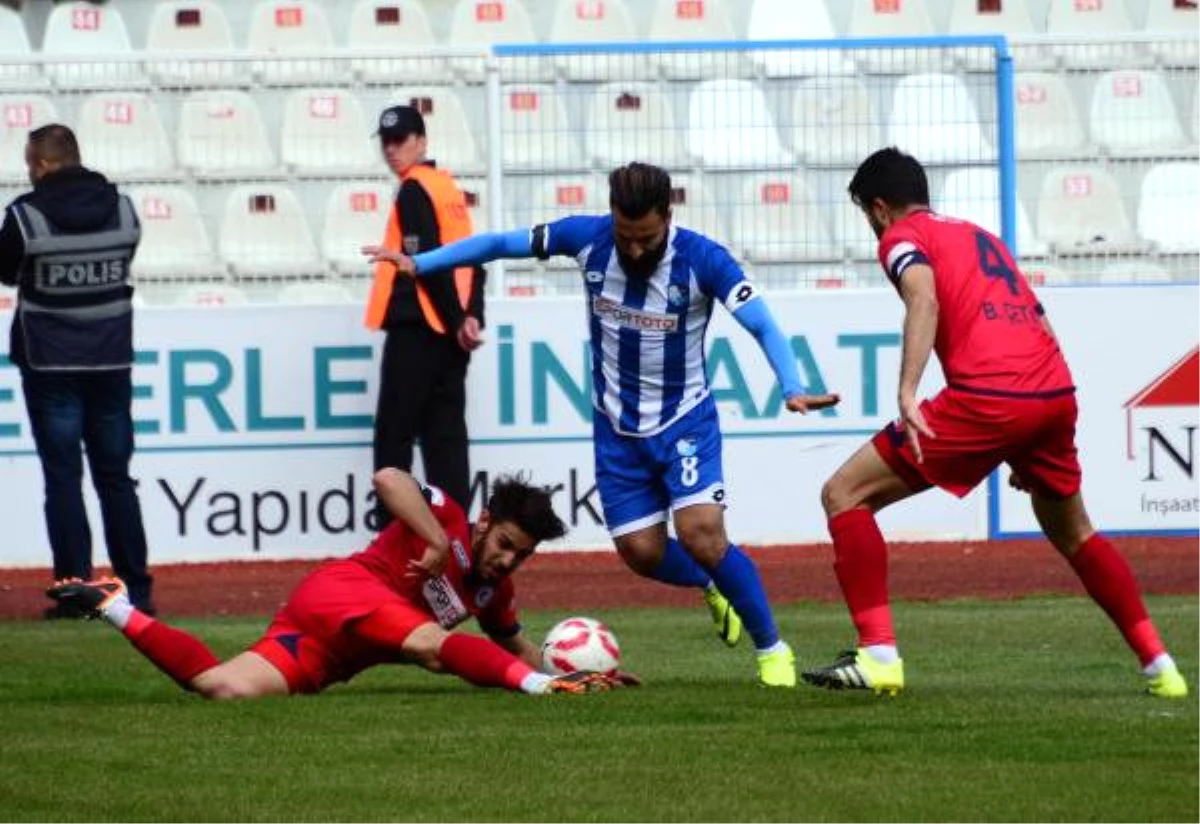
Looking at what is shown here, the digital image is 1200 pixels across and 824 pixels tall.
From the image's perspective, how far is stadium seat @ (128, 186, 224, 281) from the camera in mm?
17609

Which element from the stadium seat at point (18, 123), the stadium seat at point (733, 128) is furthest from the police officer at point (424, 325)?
the stadium seat at point (18, 123)

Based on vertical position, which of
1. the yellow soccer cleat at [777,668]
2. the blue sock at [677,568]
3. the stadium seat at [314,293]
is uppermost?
the stadium seat at [314,293]

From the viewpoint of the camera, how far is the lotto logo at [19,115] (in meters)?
17.0

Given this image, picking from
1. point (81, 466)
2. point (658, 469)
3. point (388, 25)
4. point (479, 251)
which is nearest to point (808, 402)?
point (658, 469)

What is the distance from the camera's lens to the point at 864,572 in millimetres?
9070

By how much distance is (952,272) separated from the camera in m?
9.04

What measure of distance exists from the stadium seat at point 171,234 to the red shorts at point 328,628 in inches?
323

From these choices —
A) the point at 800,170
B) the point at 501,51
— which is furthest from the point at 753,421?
the point at 501,51

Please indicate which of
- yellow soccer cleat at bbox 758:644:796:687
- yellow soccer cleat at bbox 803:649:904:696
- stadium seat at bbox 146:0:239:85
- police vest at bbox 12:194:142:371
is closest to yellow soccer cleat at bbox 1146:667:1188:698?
yellow soccer cleat at bbox 803:649:904:696

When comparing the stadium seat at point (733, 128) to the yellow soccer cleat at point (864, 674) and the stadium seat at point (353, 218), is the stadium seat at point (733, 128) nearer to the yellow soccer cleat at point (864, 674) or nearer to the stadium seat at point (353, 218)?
the stadium seat at point (353, 218)

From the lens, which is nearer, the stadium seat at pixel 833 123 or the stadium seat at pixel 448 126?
the stadium seat at pixel 833 123

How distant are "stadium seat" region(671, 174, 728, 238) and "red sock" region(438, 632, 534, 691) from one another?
8.22m

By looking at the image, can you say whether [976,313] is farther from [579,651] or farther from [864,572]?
[579,651]

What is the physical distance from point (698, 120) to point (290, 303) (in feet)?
9.49
